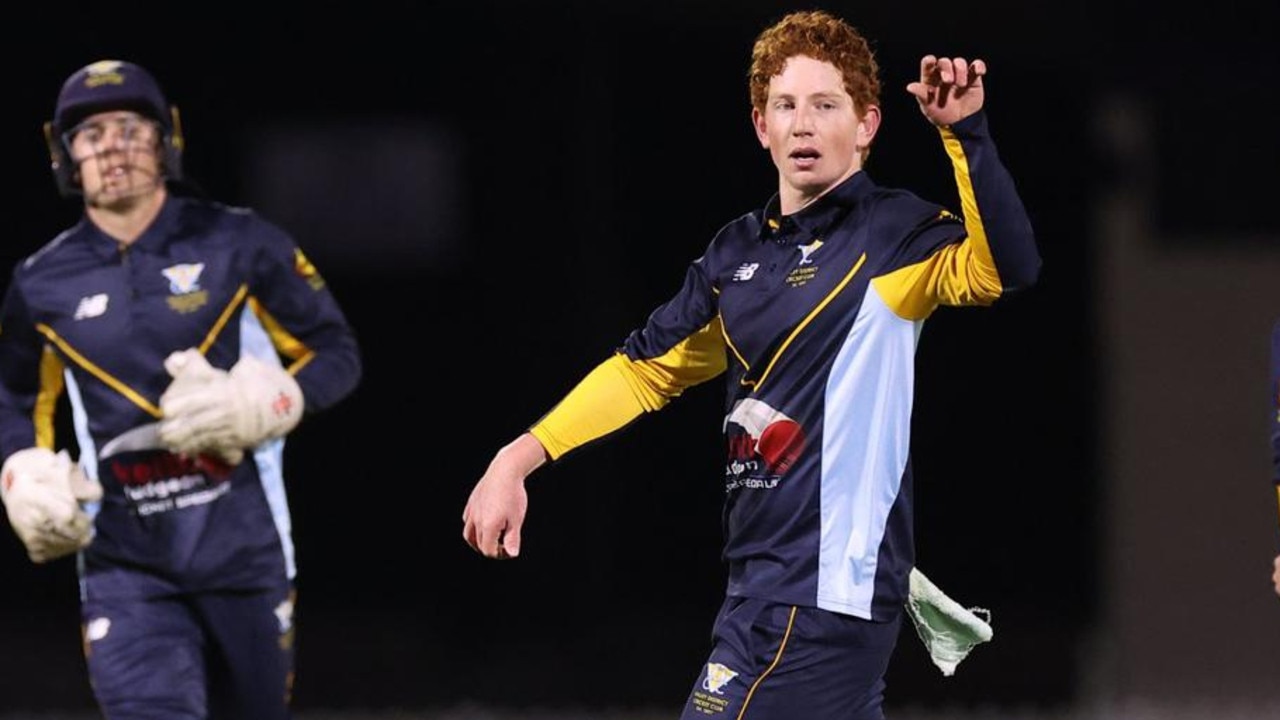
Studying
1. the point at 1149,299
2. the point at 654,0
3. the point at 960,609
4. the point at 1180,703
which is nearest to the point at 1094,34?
the point at 1149,299

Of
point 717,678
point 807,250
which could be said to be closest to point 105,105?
point 807,250

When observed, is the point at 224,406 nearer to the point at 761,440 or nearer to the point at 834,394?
the point at 761,440

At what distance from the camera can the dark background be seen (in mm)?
9273

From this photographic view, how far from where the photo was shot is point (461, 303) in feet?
31.7

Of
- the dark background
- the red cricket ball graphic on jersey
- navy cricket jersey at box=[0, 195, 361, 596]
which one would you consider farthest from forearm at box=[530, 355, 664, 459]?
the dark background

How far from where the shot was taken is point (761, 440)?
4180mm

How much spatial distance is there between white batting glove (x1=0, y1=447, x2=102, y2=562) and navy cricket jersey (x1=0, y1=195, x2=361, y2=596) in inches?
2.0

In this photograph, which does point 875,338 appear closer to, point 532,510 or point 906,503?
point 906,503

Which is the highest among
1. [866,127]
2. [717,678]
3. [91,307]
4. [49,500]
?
[866,127]

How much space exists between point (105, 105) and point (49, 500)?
96cm

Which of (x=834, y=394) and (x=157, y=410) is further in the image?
(x=157, y=410)

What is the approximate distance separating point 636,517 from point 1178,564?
92.1 inches

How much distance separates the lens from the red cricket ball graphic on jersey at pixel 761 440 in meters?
4.14

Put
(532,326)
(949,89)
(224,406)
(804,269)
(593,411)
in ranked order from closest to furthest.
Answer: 1. (949,89)
2. (804,269)
3. (593,411)
4. (224,406)
5. (532,326)
